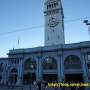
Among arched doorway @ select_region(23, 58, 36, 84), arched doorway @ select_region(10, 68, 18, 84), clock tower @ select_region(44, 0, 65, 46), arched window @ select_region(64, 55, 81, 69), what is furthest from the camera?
clock tower @ select_region(44, 0, 65, 46)

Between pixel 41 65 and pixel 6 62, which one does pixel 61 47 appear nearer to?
pixel 41 65

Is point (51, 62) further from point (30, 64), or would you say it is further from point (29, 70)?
point (29, 70)

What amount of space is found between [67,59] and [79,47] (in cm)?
587

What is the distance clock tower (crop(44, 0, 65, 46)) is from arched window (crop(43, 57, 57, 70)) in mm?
10811

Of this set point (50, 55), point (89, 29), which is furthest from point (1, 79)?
point (89, 29)

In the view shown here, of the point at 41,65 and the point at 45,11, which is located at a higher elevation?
the point at 45,11

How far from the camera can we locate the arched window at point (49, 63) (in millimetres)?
47219

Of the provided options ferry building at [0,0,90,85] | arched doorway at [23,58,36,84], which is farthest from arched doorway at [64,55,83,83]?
arched doorway at [23,58,36,84]

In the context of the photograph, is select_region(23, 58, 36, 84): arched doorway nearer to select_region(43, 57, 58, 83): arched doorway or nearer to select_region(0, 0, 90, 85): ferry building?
select_region(0, 0, 90, 85): ferry building

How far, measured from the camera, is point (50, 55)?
48.6 metres

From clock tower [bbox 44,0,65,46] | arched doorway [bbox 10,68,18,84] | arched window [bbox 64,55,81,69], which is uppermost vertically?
clock tower [bbox 44,0,65,46]

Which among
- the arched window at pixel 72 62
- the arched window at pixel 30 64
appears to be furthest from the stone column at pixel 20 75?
the arched window at pixel 72 62

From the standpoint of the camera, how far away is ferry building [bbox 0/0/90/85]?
43562mm

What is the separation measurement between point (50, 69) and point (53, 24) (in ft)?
75.2
